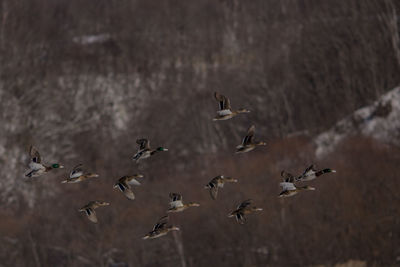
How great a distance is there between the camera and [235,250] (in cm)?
3097

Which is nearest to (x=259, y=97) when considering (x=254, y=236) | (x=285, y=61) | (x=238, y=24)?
(x=285, y=61)

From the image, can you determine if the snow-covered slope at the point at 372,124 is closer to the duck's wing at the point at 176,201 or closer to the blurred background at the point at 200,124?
the blurred background at the point at 200,124

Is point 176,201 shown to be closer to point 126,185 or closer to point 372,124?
point 126,185

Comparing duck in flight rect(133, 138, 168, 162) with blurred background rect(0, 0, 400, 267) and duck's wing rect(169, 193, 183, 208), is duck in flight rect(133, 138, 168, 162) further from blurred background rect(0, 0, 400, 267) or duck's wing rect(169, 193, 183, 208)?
blurred background rect(0, 0, 400, 267)

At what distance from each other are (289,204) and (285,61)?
968 centimetres

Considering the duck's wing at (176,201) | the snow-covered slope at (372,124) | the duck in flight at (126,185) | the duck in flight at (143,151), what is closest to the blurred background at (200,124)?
the snow-covered slope at (372,124)

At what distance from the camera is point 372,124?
34.9 m

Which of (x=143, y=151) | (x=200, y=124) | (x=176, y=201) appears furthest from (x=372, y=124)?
(x=143, y=151)

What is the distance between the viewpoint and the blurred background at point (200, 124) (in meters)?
31.2

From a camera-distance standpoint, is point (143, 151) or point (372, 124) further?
point (372, 124)

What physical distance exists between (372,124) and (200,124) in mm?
8095

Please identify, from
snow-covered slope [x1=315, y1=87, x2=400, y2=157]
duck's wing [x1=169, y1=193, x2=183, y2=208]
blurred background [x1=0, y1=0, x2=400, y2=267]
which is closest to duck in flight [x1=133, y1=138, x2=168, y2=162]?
duck's wing [x1=169, y1=193, x2=183, y2=208]

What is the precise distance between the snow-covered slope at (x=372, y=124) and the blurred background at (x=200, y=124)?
65mm

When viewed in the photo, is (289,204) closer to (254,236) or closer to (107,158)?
(254,236)
